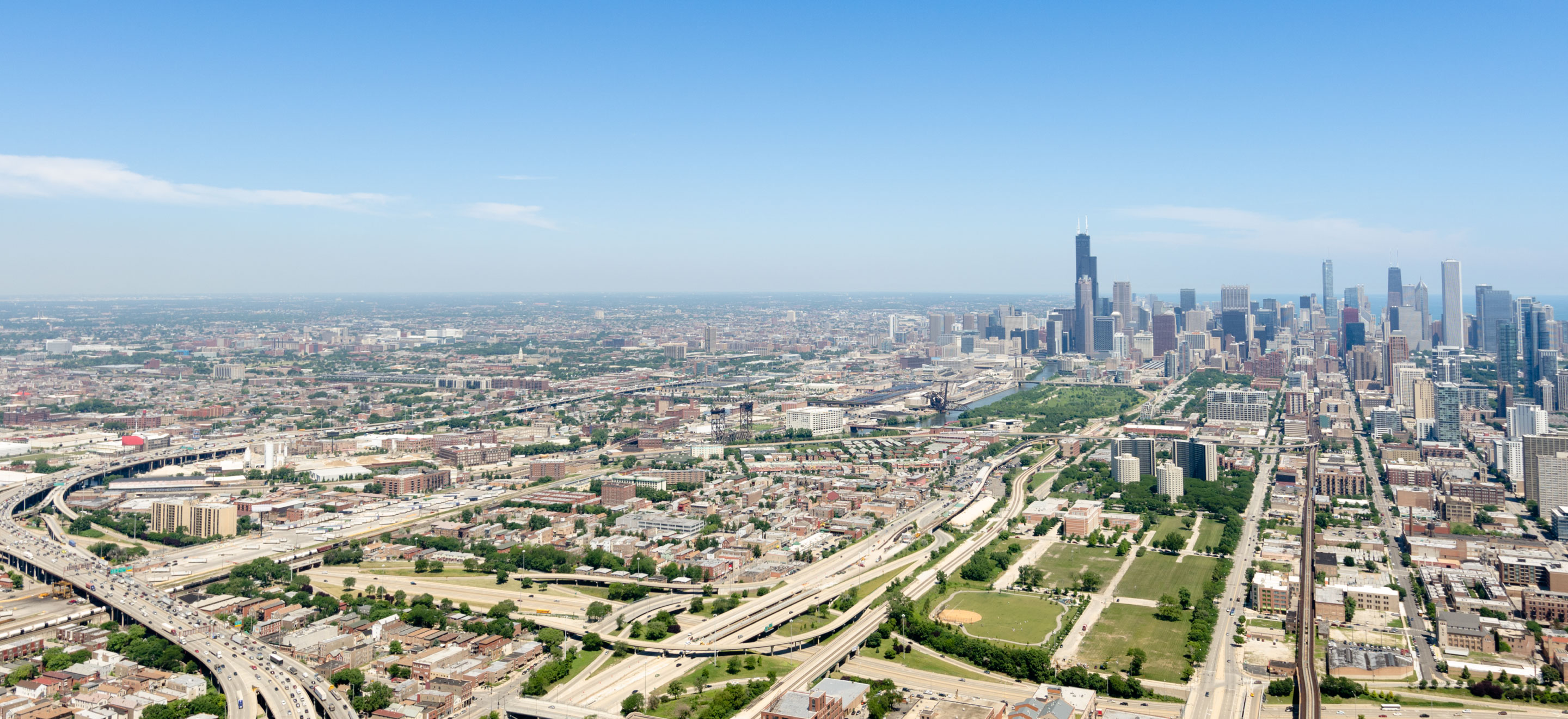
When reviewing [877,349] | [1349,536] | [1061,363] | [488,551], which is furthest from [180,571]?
[877,349]

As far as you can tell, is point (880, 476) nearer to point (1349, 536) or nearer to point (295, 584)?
point (1349, 536)

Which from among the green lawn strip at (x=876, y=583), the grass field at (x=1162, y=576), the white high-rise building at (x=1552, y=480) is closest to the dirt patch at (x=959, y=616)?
the green lawn strip at (x=876, y=583)

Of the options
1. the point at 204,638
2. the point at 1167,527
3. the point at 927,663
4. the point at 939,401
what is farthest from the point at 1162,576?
the point at 939,401

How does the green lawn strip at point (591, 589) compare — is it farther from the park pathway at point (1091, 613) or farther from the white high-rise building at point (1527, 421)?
the white high-rise building at point (1527, 421)

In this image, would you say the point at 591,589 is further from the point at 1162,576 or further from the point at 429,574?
the point at 1162,576

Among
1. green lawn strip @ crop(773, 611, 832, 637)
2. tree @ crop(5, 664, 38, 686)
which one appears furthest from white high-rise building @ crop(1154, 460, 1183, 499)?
tree @ crop(5, 664, 38, 686)

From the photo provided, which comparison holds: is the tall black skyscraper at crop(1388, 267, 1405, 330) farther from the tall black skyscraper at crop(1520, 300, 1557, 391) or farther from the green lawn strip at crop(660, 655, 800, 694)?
the green lawn strip at crop(660, 655, 800, 694)
